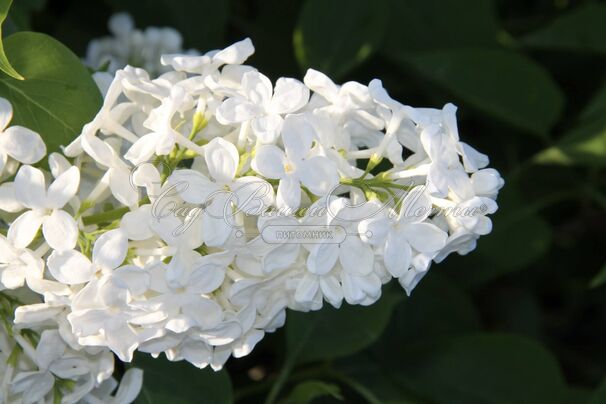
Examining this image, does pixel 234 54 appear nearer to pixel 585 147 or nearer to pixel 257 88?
pixel 257 88

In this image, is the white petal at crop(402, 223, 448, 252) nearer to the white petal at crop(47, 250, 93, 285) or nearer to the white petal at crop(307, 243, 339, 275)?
the white petal at crop(307, 243, 339, 275)

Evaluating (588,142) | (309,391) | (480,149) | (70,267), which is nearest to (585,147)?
(588,142)

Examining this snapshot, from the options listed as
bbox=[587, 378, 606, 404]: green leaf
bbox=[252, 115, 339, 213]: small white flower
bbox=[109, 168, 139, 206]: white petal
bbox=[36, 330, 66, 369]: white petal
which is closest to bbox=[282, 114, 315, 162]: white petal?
bbox=[252, 115, 339, 213]: small white flower

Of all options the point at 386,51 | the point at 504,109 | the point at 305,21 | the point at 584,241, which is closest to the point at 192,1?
the point at 305,21

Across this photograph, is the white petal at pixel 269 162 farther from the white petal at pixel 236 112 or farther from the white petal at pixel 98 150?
the white petal at pixel 98 150

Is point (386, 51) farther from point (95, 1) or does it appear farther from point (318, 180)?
point (318, 180)

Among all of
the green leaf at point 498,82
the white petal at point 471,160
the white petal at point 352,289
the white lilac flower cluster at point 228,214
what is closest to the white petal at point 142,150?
the white lilac flower cluster at point 228,214
